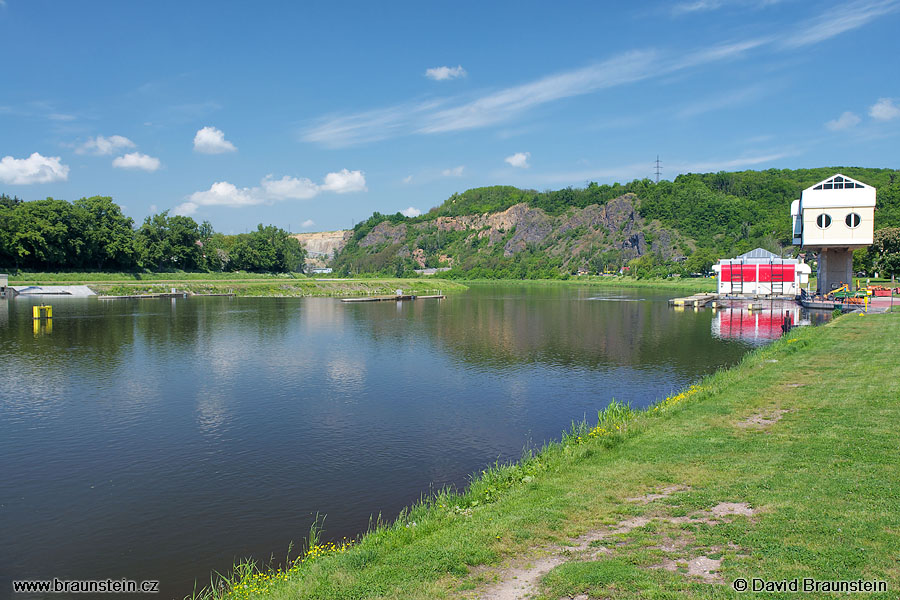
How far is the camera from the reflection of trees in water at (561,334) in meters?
31.1

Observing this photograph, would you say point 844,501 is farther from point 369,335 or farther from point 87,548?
point 369,335

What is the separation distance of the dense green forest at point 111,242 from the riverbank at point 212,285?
432 centimetres

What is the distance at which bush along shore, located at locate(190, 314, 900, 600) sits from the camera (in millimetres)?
6812

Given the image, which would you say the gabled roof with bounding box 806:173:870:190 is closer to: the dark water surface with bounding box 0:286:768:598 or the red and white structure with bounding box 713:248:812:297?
the red and white structure with bounding box 713:248:812:297

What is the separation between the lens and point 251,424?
728 inches

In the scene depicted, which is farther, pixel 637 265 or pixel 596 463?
pixel 637 265

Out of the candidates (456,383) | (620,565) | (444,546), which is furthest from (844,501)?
(456,383)

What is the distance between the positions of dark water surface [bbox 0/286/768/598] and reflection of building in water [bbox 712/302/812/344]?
258 centimetres

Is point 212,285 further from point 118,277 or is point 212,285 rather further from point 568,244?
point 568,244

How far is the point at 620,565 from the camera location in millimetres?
7172

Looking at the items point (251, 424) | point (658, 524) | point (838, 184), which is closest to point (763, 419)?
point (658, 524)

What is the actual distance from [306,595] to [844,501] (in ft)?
24.8

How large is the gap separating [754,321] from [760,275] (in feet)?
90.6

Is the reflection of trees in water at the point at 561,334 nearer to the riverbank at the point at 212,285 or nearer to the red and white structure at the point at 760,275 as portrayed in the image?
the red and white structure at the point at 760,275
